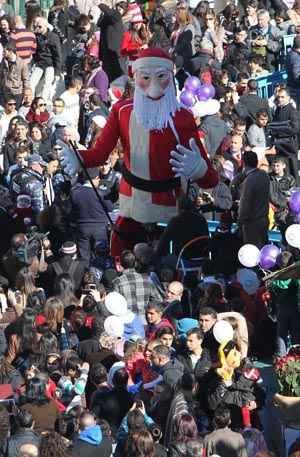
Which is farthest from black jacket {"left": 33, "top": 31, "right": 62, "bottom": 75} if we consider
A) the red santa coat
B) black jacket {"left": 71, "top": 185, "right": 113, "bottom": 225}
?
the red santa coat

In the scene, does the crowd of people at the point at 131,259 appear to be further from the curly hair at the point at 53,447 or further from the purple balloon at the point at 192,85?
the purple balloon at the point at 192,85

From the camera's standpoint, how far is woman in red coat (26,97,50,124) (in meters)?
22.1

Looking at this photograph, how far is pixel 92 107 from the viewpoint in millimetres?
22219

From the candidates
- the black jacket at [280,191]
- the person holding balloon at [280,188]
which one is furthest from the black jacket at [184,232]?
the black jacket at [280,191]

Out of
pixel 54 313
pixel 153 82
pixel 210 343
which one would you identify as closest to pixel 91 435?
pixel 210 343

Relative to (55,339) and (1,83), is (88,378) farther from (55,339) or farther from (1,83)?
(1,83)

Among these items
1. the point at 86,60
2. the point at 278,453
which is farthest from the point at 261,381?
the point at 86,60

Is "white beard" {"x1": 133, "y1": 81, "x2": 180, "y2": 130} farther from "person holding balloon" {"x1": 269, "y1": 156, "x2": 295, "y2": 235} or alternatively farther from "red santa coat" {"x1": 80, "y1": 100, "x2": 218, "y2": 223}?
"person holding balloon" {"x1": 269, "y1": 156, "x2": 295, "y2": 235}

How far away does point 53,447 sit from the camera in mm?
13289

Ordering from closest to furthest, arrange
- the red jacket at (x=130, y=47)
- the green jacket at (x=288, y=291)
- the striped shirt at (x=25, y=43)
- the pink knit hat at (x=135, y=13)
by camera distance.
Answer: the green jacket at (x=288, y=291)
the red jacket at (x=130, y=47)
the striped shirt at (x=25, y=43)
the pink knit hat at (x=135, y=13)

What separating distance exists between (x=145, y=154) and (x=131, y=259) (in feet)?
3.18

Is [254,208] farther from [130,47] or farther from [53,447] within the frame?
[130,47]

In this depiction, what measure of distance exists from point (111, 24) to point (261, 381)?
10.4 metres

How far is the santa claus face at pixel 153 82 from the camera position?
16859 mm
